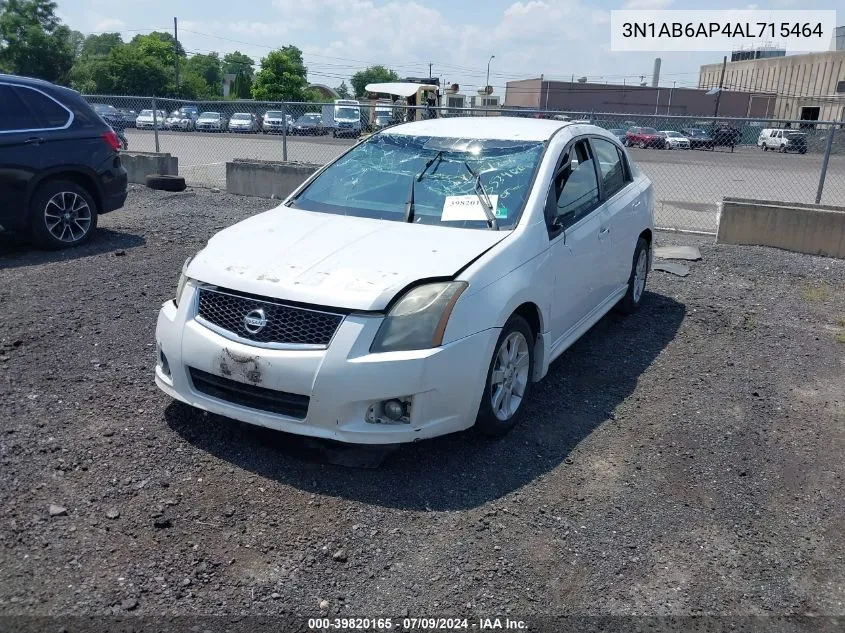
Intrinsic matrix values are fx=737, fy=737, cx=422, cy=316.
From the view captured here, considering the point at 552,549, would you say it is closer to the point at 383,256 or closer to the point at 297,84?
the point at 383,256

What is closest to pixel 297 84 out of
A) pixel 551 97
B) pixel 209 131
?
pixel 551 97

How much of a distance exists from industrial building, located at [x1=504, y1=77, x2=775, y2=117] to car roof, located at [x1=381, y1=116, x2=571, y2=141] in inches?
2568

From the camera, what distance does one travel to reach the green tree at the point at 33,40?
58875 millimetres

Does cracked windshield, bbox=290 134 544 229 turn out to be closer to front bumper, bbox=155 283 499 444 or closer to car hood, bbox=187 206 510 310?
car hood, bbox=187 206 510 310

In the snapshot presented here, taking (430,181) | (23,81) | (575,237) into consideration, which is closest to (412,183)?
(430,181)

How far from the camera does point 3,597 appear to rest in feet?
9.01

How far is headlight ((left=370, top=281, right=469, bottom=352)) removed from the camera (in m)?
3.46

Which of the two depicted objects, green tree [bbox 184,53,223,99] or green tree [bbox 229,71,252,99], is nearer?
green tree [bbox 229,71,252,99]

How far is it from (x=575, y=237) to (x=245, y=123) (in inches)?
596

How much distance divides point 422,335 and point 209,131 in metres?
18.6

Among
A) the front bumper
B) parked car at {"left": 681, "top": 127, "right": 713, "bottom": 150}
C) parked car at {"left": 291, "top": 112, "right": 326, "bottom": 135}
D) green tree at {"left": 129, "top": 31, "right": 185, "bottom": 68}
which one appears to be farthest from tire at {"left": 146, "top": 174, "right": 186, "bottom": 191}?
green tree at {"left": 129, "top": 31, "right": 185, "bottom": 68}

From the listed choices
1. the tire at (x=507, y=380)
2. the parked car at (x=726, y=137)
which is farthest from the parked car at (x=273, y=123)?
the parked car at (x=726, y=137)

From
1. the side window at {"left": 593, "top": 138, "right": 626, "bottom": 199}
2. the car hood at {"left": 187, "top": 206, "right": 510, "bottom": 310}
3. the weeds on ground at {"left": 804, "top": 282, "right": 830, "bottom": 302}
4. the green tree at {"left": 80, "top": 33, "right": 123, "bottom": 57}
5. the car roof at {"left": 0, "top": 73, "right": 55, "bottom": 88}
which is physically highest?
the green tree at {"left": 80, "top": 33, "right": 123, "bottom": 57}

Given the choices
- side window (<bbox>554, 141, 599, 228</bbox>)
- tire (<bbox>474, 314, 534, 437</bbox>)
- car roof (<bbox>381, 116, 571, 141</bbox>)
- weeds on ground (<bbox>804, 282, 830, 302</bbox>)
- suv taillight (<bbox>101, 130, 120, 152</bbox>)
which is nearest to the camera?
tire (<bbox>474, 314, 534, 437</bbox>)
